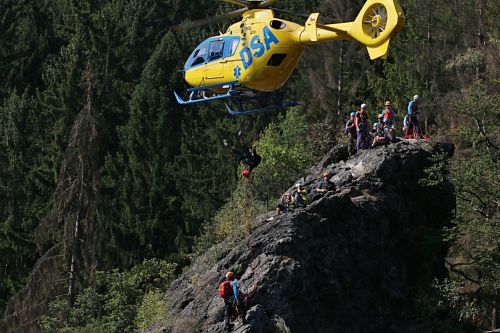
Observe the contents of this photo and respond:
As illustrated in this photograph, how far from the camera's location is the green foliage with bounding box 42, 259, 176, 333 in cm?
3578

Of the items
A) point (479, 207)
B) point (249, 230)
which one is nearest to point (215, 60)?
point (249, 230)

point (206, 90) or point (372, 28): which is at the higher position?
point (372, 28)

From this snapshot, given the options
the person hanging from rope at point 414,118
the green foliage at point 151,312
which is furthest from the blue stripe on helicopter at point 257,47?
the green foliage at point 151,312

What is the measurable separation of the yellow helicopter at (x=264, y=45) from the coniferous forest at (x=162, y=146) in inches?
181

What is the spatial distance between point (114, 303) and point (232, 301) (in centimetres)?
1029

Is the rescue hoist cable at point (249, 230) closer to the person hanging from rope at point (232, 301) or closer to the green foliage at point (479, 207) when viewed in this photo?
the person hanging from rope at point (232, 301)

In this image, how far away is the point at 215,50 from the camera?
31.3m

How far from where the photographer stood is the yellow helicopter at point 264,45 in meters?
27.2

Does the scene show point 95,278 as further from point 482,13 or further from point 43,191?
point 482,13

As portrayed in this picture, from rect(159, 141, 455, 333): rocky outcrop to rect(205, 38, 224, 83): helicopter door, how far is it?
4.19 metres

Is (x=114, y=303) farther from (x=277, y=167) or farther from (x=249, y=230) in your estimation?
(x=277, y=167)

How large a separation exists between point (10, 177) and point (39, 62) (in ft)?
39.5

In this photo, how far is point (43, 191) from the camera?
51.0m

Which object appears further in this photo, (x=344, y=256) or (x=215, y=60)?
(x=215, y=60)
